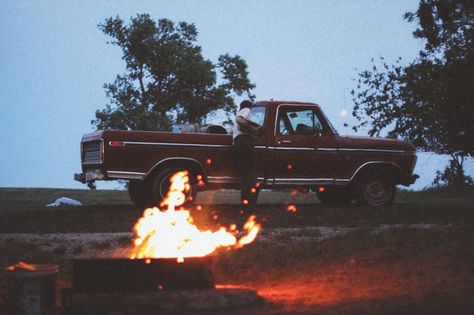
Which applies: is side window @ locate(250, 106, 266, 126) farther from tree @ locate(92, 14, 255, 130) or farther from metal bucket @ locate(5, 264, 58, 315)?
tree @ locate(92, 14, 255, 130)

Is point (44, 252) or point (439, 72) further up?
point (439, 72)

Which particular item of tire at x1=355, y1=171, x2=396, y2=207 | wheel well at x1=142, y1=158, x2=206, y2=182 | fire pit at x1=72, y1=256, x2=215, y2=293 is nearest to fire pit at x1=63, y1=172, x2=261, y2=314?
fire pit at x1=72, y1=256, x2=215, y2=293

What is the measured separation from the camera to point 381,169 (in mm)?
13703

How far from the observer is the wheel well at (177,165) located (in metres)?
11.6

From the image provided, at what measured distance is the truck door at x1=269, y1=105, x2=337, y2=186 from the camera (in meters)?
12.6

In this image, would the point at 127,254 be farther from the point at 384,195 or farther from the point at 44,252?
the point at 384,195

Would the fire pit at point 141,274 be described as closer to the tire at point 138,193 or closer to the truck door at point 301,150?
the tire at point 138,193

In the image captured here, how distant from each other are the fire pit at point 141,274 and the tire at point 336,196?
26.4 ft

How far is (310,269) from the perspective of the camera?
7.19 meters

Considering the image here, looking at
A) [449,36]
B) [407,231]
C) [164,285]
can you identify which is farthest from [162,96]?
[164,285]

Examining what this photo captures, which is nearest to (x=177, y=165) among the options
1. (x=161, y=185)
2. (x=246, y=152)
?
(x=161, y=185)

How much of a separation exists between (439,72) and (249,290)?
2018 centimetres

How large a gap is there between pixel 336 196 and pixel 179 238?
24.7 ft

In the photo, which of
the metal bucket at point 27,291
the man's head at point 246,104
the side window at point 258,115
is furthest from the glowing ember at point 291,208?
the metal bucket at point 27,291
